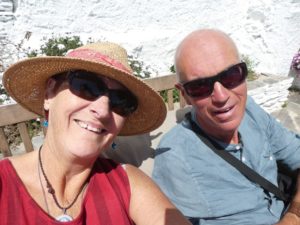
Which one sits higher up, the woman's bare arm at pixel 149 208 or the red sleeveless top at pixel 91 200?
the red sleeveless top at pixel 91 200

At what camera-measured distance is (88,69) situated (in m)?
1.42

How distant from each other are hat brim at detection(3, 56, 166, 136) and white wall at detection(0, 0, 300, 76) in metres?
2.74

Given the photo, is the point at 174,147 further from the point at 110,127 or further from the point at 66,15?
the point at 66,15

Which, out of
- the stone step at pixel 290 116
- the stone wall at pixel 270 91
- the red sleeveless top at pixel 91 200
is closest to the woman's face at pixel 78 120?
the red sleeveless top at pixel 91 200

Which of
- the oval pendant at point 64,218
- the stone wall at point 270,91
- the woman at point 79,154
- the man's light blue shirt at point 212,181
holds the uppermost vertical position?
the woman at point 79,154

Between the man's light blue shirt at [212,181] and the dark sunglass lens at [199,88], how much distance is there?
27 cm

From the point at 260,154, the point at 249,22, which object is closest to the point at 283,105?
the point at 249,22

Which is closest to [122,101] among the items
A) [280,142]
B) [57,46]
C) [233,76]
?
[233,76]

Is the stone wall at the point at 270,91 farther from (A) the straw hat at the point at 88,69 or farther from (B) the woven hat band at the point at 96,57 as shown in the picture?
(B) the woven hat band at the point at 96,57

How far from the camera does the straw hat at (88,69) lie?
4.56ft

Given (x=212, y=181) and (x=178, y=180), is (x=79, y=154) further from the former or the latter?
(x=212, y=181)

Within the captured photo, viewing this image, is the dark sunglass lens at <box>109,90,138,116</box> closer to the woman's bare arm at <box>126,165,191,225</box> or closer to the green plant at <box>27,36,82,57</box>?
the woman's bare arm at <box>126,165,191,225</box>

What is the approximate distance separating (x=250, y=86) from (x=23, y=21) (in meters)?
3.39

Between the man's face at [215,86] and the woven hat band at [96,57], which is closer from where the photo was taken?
the woven hat band at [96,57]
